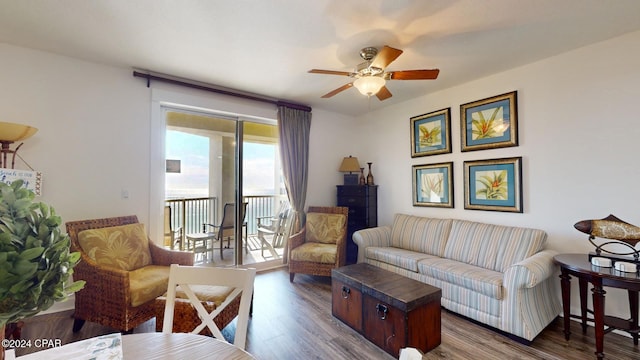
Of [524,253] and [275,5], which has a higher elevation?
[275,5]

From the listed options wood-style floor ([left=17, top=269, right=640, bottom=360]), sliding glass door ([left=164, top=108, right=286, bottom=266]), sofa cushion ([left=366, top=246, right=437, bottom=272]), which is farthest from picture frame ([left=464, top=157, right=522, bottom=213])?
sliding glass door ([left=164, top=108, right=286, bottom=266])

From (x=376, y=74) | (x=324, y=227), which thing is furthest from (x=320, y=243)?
(x=376, y=74)

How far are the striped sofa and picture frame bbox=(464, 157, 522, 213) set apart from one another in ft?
0.92

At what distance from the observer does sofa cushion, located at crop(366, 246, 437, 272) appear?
9.63 ft

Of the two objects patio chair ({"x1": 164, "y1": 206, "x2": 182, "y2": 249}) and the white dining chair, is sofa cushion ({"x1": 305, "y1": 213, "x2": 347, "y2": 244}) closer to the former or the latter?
patio chair ({"x1": 164, "y1": 206, "x2": 182, "y2": 249})

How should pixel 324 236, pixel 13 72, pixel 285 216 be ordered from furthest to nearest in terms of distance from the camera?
pixel 285 216 < pixel 324 236 < pixel 13 72

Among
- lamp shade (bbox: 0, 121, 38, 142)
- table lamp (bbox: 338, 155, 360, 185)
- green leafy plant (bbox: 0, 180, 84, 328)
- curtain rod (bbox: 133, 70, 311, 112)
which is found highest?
curtain rod (bbox: 133, 70, 311, 112)

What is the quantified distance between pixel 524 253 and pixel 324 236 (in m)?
2.32

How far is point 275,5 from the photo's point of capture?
185cm

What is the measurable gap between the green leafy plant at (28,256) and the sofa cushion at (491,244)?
319 cm

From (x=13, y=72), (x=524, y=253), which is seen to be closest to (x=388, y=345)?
(x=524, y=253)

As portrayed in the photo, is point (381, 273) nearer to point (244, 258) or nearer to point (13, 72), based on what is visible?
point (244, 258)

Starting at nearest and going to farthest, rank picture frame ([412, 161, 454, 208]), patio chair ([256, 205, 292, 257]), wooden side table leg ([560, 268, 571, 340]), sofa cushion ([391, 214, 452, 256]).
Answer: wooden side table leg ([560, 268, 571, 340]), sofa cushion ([391, 214, 452, 256]), picture frame ([412, 161, 454, 208]), patio chair ([256, 205, 292, 257])

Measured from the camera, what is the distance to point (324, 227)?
152 inches
